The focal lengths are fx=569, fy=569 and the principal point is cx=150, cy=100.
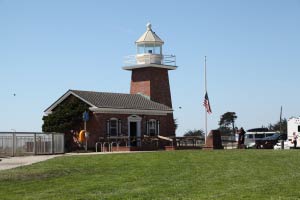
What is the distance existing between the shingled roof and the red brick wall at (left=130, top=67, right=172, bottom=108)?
1.33m

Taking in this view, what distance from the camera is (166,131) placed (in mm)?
44906

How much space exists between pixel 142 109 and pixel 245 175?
26.3m

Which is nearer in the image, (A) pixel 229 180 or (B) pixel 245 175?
(A) pixel 229 180

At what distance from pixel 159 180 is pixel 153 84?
105 ft

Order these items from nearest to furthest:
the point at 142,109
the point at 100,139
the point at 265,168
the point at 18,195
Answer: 1. the point at 18,195
2. the point at 265,168
3. the point at 100,139
4. the point at 142,109

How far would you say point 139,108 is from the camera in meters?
42.2

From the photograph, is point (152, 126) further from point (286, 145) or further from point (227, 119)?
point (227, 119)

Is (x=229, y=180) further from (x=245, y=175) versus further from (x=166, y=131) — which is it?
(x=166, y=131)

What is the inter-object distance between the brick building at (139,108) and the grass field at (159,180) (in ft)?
56.1

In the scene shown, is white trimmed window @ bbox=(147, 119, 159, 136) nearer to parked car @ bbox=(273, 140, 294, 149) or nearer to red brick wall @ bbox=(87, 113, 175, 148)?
red brick wall @ bbox=(87, 113, 175, 148)

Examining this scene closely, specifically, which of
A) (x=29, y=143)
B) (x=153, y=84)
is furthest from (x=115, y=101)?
(x=29, y=143)

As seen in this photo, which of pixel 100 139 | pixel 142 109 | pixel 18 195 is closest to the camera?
pixel 18 195

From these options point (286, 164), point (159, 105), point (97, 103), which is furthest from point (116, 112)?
point (286, 164)

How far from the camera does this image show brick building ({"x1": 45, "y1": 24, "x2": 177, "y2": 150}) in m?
39.5
